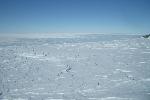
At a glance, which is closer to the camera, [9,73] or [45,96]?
[45,96]

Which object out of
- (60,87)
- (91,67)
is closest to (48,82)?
(60,87)

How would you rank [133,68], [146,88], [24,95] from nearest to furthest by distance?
1. [24,95]
2. [146,88]
3. [133,68]

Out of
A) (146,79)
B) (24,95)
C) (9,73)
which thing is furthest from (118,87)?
(9,73)

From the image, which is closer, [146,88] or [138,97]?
[138,97]

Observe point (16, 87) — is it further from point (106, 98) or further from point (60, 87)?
point (106, 98)

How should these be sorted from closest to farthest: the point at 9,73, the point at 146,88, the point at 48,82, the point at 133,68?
the point at 146,88 < the point at 48,82 < the point at 9,73 < the point at 133,68

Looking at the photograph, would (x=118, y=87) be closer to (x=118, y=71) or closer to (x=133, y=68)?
(x=118, y=71)

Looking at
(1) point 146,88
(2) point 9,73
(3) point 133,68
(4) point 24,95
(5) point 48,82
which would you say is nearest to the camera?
(4) point 24,95

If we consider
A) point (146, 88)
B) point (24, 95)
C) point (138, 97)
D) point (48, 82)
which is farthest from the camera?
point (48, 82)
